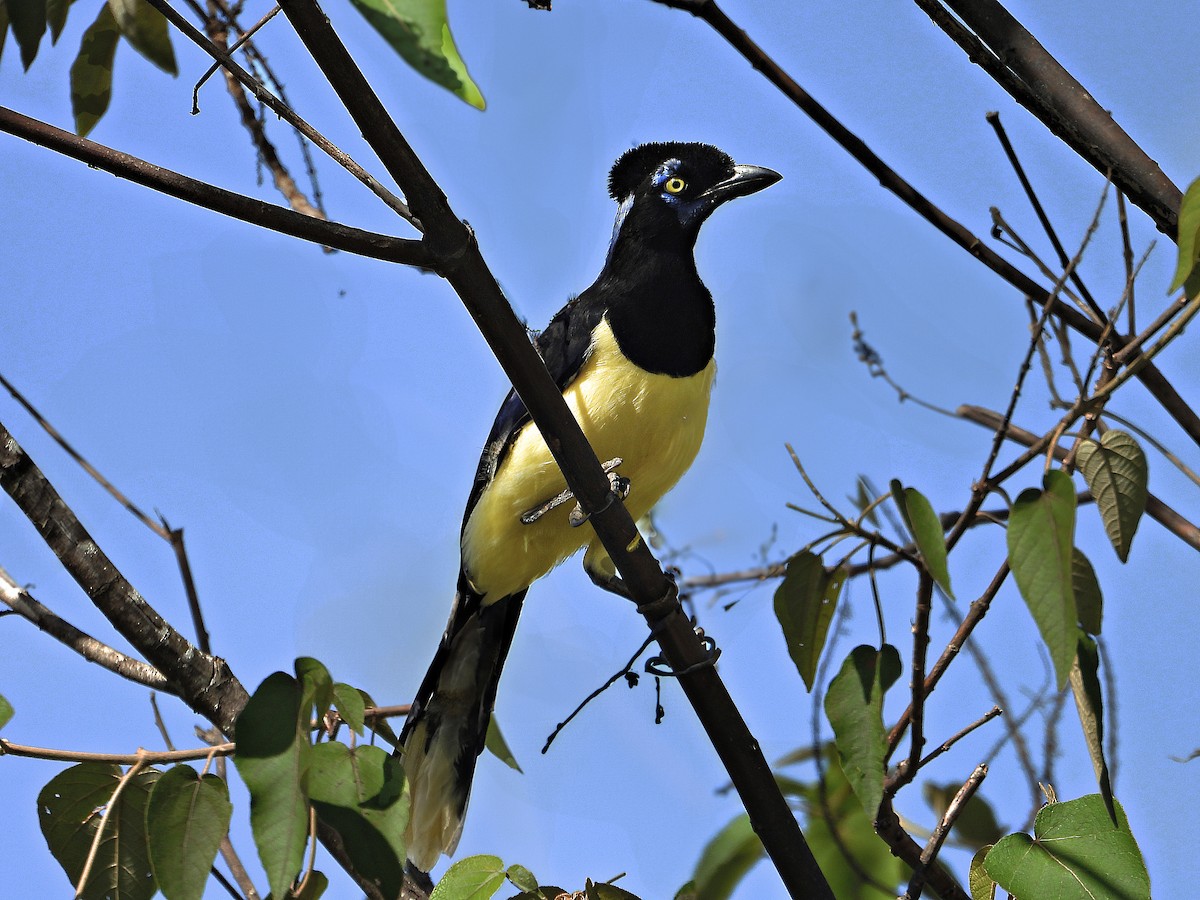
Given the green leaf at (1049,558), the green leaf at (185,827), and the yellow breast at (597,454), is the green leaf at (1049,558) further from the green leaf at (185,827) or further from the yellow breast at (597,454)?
the yellow breast at (597,454)

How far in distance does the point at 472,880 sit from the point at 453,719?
1.29 metres

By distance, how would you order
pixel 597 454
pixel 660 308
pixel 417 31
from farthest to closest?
pixel 660 308 → pixel 597 454 → pixel 417 31

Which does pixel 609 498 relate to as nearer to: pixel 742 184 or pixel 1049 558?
pixel 1049 558

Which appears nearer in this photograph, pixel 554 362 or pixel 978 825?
pixel 978 825

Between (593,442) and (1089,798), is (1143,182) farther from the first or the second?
(593,442)

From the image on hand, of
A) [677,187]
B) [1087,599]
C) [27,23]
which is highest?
[677,187]

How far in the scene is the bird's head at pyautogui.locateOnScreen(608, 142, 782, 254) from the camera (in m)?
3.42

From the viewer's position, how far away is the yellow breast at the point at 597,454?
9.64ft

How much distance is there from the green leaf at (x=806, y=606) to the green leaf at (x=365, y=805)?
71cm

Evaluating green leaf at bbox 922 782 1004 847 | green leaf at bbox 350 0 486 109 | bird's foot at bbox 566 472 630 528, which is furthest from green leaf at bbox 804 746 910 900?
green leaf at bbox 350 0 486 109

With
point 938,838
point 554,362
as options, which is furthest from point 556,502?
point 938,838

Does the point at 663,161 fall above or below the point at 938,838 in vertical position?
above

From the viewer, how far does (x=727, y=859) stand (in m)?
2.25

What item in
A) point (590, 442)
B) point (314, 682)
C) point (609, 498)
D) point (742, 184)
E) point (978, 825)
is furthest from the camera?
point (742, 184)
